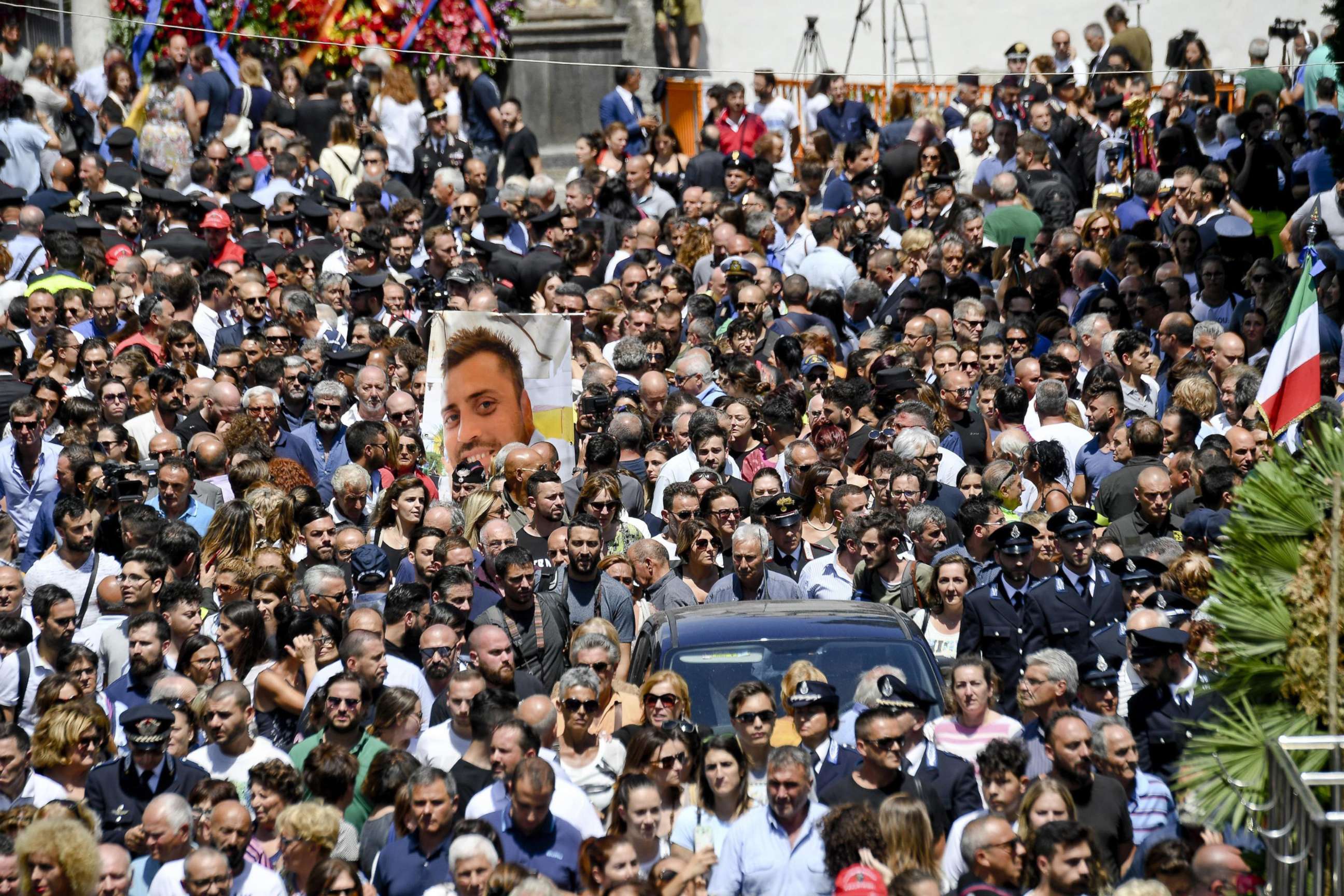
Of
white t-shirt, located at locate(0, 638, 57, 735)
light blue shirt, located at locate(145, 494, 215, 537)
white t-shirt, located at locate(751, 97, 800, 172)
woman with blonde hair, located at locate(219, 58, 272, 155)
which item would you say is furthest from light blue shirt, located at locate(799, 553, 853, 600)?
white t-shirt, located at locate(751, 97, 800, 172)

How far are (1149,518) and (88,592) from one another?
219 inches

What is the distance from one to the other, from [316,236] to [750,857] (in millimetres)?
10138

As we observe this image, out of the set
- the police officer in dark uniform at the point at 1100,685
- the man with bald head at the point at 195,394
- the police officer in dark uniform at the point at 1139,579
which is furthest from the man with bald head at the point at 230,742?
the man with bald head at the point at 195,394

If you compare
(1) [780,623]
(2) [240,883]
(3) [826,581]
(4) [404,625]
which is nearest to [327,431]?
(4) [404,625]

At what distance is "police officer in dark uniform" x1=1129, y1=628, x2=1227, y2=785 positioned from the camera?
8727 mm

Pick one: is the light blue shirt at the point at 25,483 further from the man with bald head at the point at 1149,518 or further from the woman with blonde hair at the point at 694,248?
the man with bald head at the point at 1149,518

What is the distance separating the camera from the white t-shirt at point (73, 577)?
1087 centimetres

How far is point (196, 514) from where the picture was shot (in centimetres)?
1156

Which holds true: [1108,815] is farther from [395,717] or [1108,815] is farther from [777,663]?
[395,717]

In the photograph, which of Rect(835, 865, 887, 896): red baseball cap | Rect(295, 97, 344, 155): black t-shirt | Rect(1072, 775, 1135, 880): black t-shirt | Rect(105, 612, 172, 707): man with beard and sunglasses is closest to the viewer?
Rect(835, 865, 887, 896): red baseball cap

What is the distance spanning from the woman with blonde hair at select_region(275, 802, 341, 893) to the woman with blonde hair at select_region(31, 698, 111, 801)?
1310 mm

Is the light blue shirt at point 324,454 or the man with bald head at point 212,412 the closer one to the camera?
the light blue shirt at point 324,454

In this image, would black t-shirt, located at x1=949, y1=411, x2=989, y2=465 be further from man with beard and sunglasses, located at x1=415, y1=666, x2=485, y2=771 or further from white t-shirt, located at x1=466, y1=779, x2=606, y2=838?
white t-shirt, located at x1=466, y1=779, x2=606, y2=838

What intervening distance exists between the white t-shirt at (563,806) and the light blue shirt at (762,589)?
2.23 meters
